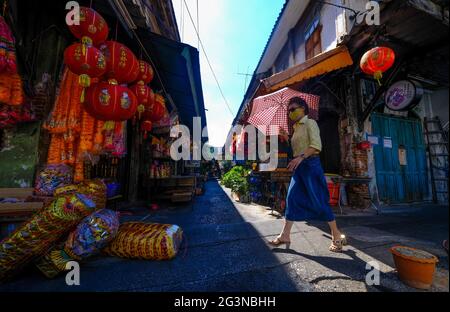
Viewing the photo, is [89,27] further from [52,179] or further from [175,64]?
[175,64]

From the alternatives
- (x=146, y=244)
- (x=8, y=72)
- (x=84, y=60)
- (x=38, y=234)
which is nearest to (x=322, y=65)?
(x=84, y=60)

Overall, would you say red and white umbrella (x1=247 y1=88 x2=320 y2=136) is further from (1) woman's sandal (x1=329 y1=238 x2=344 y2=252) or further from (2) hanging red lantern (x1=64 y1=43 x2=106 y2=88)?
(2) hanging red lantern (x1=64 y1=43 x2=106 y2=88)

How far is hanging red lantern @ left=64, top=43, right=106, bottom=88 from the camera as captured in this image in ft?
7.80

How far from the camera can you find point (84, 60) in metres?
2.37

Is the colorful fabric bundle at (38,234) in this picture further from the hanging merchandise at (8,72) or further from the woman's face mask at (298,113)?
the woman's face mask at (298,113)

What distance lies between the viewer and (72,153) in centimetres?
299

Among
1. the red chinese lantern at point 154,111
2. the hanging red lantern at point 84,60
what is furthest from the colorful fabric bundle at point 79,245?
the red chinese lantern at point 154,111

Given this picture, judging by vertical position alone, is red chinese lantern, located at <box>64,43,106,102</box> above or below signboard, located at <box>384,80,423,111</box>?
below

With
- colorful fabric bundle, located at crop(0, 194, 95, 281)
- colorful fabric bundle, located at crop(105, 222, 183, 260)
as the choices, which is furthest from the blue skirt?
colorful fabric bundle, located at crop(0, 194, 95, 281)

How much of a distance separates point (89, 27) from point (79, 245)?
2785 millimetres

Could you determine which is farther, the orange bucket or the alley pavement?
the alley pavement

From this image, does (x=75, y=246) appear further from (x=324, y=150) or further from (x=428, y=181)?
(x=428, y=181)

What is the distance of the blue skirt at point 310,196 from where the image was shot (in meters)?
2.37

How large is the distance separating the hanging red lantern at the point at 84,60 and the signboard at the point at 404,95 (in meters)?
6.63
